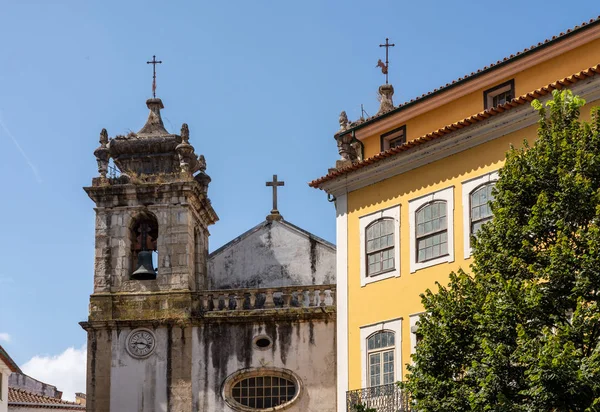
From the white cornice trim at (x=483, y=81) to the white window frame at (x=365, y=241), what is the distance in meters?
1.86

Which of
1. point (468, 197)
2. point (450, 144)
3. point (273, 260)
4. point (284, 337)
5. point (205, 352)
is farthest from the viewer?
point (273, 260)

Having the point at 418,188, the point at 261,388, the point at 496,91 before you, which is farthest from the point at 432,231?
the point at 261,388

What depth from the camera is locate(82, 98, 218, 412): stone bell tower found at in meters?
29.1

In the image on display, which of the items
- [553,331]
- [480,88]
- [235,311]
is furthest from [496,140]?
[235,311]

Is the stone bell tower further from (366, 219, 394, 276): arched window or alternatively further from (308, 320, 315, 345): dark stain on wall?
(366, 219, 394, 276): arched window

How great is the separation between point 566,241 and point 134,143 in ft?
51.6

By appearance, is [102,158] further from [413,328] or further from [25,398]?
[25,398]

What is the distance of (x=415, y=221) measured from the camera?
24.5 meters

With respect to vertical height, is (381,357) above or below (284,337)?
below

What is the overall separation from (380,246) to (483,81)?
3325 mm

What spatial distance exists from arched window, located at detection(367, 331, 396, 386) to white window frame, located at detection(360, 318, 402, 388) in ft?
0.23

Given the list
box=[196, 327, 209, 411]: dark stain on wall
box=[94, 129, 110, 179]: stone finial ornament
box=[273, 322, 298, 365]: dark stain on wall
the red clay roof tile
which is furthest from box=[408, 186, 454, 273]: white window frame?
the red clay roof tile

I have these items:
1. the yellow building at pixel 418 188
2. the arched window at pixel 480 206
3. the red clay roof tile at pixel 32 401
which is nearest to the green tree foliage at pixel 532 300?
the yellow building at pixel 418 188

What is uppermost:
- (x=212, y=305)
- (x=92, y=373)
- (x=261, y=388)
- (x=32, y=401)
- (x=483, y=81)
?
(x=483, y=81)
